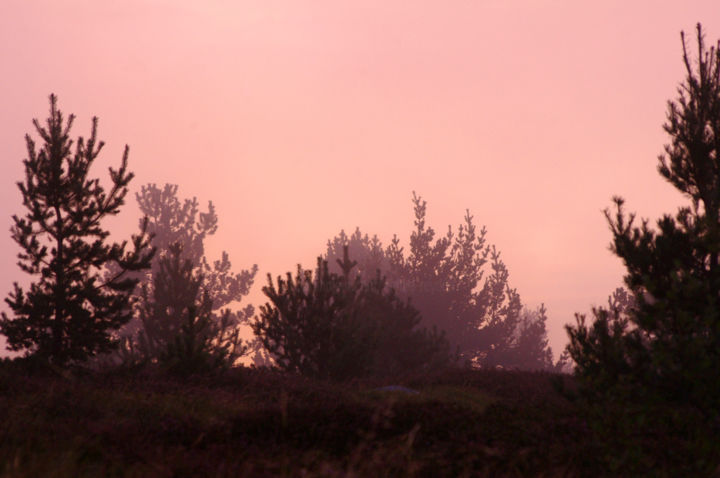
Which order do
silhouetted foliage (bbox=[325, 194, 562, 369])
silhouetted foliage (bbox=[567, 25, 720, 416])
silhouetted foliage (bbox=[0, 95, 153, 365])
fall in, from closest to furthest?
1. silhouetted foliage (bbox=[567, 25, 720, 416])
2. silhouetted foliage (bbox=[0, 95, 153, 365])
3. silhouetted foliage (bbox=[325, 194, 562, 369])

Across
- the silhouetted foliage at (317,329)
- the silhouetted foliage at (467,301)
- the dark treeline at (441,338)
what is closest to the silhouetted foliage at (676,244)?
the dark treeline at (441,338)

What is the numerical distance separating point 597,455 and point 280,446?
341 cm

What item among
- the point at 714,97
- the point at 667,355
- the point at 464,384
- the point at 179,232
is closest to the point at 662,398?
the point at 667,355

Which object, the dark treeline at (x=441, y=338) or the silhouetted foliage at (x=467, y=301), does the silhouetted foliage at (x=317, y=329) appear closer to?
the dark treeline at (x=441, y=338)

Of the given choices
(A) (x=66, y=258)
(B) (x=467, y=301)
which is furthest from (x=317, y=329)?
(B) (x=467, y=301)

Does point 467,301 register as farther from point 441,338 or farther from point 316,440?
point 316,440

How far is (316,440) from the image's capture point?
7.57 m

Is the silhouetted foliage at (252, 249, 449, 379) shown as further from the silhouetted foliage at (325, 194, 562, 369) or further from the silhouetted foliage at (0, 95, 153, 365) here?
the silhouetted foliage at (325, 194, 562, 369)

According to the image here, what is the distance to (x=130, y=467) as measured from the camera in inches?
242

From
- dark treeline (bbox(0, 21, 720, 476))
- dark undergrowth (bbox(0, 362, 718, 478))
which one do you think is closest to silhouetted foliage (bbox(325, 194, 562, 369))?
dark treeline (bbox(0, 21, 720, 476))

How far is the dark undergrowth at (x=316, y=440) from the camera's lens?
6.18 metres

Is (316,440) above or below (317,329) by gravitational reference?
below

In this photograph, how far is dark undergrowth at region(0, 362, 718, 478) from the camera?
20.3 ft

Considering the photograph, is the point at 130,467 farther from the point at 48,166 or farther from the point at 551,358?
the point at 551,358
